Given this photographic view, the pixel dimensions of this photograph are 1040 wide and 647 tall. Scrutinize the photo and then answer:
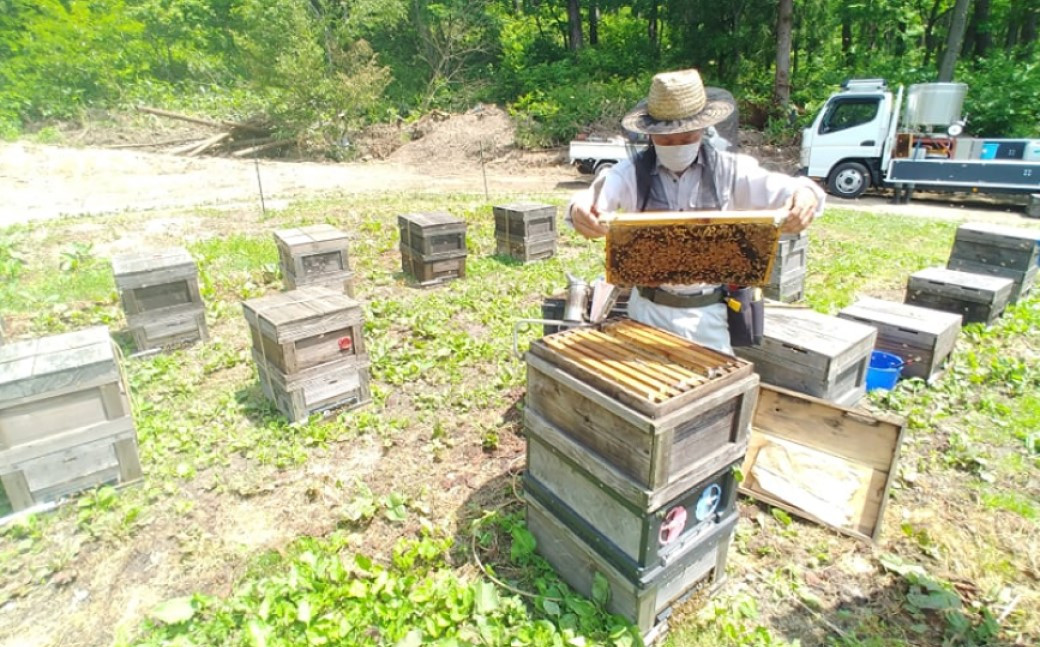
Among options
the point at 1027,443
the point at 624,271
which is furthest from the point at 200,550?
the point at 1027,443

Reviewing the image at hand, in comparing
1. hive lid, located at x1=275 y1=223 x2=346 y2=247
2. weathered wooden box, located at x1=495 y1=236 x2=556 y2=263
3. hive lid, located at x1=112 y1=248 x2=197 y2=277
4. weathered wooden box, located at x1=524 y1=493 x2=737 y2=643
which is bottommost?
weathered wooden box, located at x1=524 y1=493 x2=737 y2=643

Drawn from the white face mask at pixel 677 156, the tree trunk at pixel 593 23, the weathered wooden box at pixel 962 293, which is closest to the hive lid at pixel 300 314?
the white face mask at pixel 677 156

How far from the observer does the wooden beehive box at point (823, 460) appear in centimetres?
317

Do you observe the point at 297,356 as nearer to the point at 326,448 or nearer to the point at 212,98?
the point at 326,448

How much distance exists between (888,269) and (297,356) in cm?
790

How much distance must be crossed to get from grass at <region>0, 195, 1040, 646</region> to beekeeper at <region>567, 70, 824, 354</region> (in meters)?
1.37

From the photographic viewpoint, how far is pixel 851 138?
13172 millimetres

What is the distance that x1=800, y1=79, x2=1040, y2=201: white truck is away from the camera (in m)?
12.2

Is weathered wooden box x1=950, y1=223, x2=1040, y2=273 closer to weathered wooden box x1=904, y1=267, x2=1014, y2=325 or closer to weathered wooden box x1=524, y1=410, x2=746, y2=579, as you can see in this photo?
weathered wooden box x1=904, y1=267, x2=1014, y2=325

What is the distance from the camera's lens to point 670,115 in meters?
2.54

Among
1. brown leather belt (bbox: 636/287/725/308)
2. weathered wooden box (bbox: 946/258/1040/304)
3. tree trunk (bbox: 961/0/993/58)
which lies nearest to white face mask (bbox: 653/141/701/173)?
brown leather belt (bbox: 636/287/725/308)

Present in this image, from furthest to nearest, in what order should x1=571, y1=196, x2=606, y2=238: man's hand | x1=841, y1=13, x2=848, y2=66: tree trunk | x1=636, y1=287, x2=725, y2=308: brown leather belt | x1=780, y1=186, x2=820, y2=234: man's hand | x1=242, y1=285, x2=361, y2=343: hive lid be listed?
x1=841, y1=13, x2=848, y2=66: tree trunk < x1=242, y1=285, x2=361, y2=343: hive lid < x1=636, y1=287, x2=725, y2=308: brown leather belt < x1=571, y1=196, x2=606, y2=238: man's hand < x1=780, y1=186, x2=820, y2=234: man's hand

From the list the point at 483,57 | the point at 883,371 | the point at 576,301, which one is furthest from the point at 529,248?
the point at 483,57

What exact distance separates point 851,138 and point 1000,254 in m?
8.25
